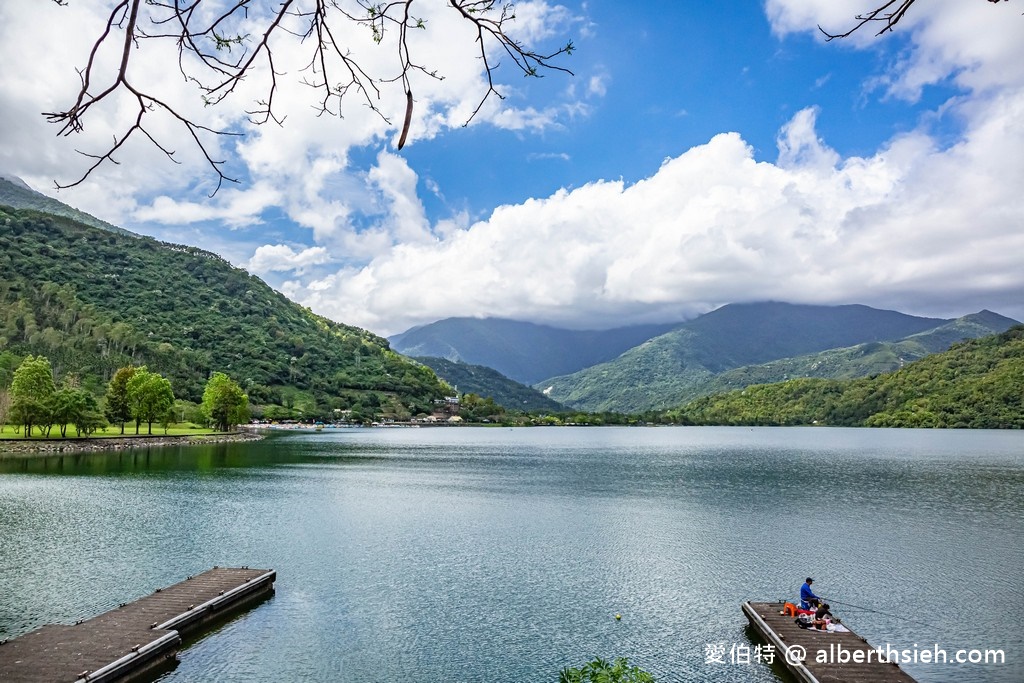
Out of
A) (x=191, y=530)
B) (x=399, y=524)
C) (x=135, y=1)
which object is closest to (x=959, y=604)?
(x=399, y=524)

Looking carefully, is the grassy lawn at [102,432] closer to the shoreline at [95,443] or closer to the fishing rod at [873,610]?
the shoreline at [95,443]

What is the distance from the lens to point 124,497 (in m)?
47.2

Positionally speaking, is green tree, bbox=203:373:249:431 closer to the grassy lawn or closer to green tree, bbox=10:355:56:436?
the grassy lawn

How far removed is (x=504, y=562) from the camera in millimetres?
33156

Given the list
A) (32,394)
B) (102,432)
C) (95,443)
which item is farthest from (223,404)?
(32,394)

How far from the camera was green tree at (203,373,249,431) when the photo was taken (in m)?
127

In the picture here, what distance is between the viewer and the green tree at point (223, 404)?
12656 cm

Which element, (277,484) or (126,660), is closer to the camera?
(126,660)

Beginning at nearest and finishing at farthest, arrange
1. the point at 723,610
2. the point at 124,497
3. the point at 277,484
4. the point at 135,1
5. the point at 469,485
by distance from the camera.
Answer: the point at 135,1 → the point at 723,610 → the point at 124,497 → the point at 277,484 → the point at 469,485

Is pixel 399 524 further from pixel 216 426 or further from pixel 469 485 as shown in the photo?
pixel 216 426

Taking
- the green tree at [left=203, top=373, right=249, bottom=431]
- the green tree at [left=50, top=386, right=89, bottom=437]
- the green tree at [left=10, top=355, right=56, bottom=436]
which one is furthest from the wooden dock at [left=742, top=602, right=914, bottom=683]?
the green tree at [left=203, top=373, right=249, bottom=431]

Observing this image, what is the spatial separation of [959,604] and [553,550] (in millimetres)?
19221

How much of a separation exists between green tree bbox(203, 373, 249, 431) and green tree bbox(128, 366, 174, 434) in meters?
23.7

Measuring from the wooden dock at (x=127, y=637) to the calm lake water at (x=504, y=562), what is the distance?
100 cm
